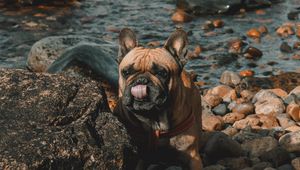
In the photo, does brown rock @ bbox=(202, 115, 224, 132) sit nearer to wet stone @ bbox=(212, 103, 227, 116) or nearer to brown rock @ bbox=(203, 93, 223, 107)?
wet stone @ bbox=(212, 103, 227, 116)

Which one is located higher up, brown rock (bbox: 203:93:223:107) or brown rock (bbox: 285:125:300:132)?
brown rock (bbox: 285:125:300:132)

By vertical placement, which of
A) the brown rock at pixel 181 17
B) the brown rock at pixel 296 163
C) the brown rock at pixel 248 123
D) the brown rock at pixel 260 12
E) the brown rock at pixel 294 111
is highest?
the brown rock at pixel 296 163

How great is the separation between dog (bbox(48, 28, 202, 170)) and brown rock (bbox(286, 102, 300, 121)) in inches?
116

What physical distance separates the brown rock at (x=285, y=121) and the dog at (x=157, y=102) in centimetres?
267

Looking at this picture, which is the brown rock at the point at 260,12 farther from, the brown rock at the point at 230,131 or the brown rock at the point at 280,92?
the brown rock at the point at 230,131

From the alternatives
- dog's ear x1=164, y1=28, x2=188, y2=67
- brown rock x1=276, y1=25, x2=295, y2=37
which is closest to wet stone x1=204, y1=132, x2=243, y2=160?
dog's ear x1=164, y1=28, x2=188, y2=67

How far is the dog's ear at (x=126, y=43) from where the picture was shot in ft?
19.4

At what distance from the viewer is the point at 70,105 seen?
16.2 ft

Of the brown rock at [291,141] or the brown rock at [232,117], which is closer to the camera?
the brown rock at [291,141]

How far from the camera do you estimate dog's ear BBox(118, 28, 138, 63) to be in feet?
19.4

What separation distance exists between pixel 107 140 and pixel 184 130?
1.28 metres

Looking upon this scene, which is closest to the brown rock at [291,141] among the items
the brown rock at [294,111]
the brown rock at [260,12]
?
the brown rock at [294,111]

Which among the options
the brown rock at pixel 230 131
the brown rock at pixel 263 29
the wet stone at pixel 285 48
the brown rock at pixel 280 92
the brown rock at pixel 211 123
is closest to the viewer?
the brown rock at pixel 230 131

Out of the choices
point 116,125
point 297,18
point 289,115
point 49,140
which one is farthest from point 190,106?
point 297,18
